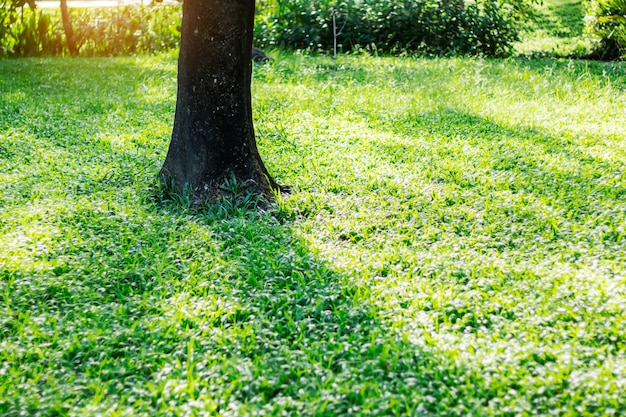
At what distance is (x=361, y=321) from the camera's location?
349 centimetres

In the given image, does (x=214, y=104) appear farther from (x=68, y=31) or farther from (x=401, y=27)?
(x=68, y=31)

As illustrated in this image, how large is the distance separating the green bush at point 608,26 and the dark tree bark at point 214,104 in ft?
26.4

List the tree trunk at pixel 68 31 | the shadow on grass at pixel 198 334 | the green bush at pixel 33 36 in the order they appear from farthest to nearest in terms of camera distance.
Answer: the green bush at pixel 33 36 < the tree trunk at pixel 68 31 < the shadow on grass at pixel 198 334

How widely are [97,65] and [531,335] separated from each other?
9.94 m

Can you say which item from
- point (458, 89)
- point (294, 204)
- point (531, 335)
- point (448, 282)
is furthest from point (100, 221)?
point (458, 89)

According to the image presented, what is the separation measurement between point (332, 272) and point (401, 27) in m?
9.28

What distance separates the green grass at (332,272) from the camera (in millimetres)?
2945

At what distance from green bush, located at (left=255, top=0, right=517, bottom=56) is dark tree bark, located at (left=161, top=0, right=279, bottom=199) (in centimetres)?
748

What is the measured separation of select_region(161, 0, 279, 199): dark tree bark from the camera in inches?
188

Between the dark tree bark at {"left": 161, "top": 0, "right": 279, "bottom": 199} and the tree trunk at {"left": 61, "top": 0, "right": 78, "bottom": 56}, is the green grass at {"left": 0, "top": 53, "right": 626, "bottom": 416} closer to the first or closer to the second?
the dark tree bark at {"left": 161, "top": 0, "right": 279, "bottom": 199}

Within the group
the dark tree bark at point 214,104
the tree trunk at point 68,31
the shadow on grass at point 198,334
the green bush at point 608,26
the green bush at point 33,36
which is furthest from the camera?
the green bush at point 33,36

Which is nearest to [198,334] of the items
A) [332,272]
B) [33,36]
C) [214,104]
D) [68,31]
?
Answer: [332,272]

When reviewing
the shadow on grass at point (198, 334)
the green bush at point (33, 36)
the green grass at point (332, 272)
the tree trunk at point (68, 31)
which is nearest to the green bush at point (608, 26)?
the green grass at point (332, 272)

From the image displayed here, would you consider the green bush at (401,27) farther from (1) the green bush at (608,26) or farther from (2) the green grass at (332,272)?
(2) the green grass at (332,272)
